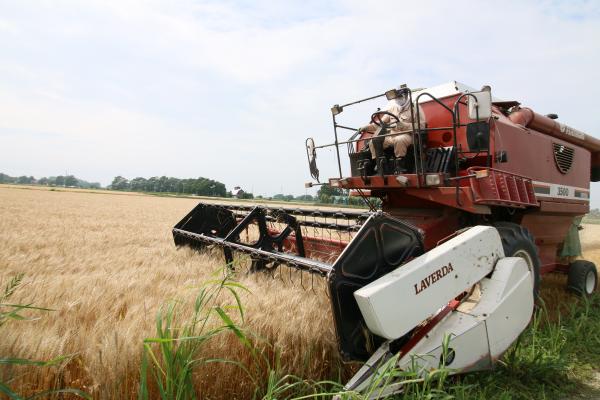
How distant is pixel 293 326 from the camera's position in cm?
224

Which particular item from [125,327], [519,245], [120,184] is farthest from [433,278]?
[120,184]

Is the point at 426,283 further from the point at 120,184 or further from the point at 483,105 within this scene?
the point at 120,184

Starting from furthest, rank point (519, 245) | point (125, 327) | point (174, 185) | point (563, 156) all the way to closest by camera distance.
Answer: point (174, 185)
point (563, 156)
point (519, 245)
point (125, 327)

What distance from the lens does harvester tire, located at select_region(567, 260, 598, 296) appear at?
15.9 ft

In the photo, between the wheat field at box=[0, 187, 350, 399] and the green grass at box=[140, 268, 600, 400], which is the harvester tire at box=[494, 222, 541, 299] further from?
the wheat field at box=[0, 187, 350, 399]

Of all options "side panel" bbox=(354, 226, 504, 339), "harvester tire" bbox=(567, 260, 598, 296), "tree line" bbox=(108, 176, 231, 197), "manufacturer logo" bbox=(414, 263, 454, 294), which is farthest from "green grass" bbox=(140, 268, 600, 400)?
"tree line" bbox=(108, 176, 231, 197)

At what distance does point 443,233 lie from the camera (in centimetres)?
393

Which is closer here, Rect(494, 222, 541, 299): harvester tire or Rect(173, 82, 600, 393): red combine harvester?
Rect(173, 82, 600, 393): red combine harvester

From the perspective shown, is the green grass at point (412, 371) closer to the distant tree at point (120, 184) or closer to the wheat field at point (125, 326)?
the wheat field at point (125, 326)

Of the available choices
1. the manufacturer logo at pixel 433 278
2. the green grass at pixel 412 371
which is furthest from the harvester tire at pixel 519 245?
the manufacturer logo at pixel 433 278

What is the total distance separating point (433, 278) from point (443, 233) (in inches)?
71.5

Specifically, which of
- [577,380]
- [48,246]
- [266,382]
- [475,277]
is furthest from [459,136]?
[48,246]

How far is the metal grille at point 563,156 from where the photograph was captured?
4.86 metres

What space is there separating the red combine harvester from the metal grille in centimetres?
1
